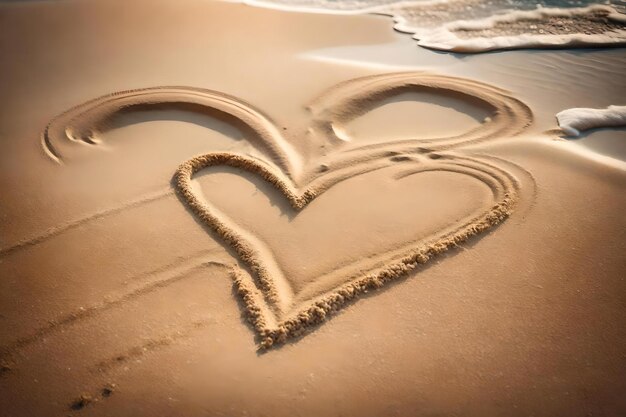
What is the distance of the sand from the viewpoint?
1750 mm

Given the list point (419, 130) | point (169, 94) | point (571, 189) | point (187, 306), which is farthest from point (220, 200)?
point (571, 189)

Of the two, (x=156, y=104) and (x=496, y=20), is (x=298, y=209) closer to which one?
(x=156, y=104)

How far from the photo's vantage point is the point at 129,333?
6.19 ft

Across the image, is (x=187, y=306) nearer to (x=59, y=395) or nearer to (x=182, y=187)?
(x=59, y=395)

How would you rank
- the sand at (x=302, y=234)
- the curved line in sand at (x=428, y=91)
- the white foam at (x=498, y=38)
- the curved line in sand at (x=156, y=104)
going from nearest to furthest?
the sand at (x=302, y=234) < the curved line in sand at (x=156, y=104) < the curved line in sand at (x=428, y=91) < the white foam at (x=498, y=38)

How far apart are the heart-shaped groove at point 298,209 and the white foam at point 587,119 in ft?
2.42

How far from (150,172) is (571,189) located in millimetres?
2355

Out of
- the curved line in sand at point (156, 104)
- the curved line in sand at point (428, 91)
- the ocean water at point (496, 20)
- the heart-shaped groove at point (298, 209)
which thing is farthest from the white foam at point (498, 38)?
the curved line in sand at point (156, 104)

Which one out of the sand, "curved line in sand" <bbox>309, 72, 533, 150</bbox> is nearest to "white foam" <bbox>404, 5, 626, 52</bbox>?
the sand

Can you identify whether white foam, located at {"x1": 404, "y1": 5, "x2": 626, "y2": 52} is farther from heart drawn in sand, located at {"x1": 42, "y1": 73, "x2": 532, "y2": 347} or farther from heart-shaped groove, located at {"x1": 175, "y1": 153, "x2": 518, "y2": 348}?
heart-shaped groove, located at {"x1": 175, "y1": 153, "x2": 518, "y2": 348}

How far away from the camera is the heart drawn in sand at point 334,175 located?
2.03 metres

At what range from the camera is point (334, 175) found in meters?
2.62

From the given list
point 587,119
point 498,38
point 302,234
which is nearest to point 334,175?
point 302,234

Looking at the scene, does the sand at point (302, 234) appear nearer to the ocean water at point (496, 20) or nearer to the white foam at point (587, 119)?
the white foam at point (587, 119)
